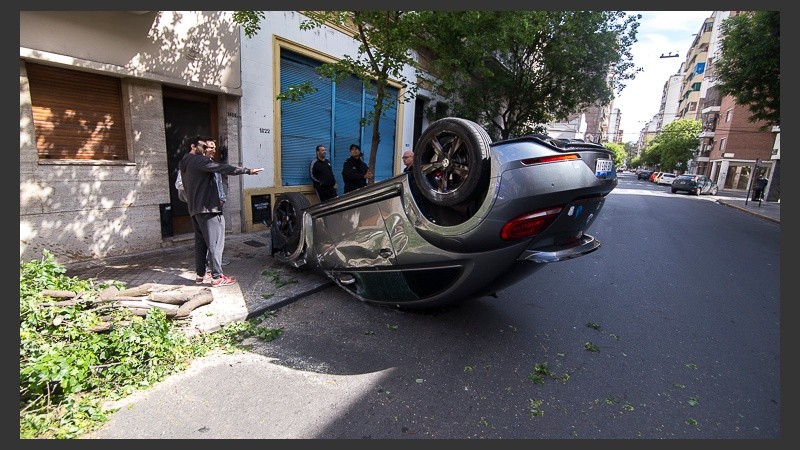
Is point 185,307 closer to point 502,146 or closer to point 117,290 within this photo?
point 117,290

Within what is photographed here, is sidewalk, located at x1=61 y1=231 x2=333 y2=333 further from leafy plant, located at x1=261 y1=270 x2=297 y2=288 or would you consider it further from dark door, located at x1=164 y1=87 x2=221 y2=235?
dark door, located at x1=164 y1=87 x2=221 y2=235

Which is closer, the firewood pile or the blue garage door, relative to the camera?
the firewood pile

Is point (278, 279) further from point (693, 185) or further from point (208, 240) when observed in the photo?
point (693, 185)

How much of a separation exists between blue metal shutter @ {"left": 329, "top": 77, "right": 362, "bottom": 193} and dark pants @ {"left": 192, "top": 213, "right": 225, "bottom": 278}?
5258 millimetres

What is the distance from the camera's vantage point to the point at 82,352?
255cm

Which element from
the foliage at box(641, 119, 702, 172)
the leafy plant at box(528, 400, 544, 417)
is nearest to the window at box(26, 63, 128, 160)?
the leafy plant at box(528, 400, 544, 417)

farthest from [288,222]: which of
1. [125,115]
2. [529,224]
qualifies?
[529,224]

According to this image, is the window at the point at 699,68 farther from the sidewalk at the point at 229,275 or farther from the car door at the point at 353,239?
the sidewalk at the point at 229,275

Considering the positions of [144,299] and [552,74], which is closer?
[144,299]

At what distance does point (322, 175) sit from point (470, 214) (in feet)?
18.2

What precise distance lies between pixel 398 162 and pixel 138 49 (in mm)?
8510

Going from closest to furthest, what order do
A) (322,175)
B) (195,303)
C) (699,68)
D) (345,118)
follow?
(195,303)
(322,175)
(345,118)
(699,68)

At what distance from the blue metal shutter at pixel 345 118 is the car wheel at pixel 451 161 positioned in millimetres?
6589

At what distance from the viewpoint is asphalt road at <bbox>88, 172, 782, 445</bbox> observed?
231cm
